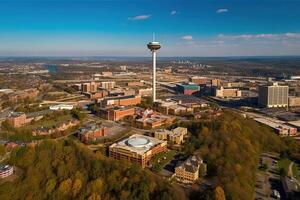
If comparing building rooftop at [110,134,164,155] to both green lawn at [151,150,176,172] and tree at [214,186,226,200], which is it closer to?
green lawn at [151,150,176,172]

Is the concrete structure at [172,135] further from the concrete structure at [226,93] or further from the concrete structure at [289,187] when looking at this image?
the concrete structure at [226,93]

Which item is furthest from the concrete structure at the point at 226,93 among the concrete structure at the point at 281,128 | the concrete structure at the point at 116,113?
the concrete structure at the point at 116,113

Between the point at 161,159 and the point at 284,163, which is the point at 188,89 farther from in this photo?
Answer: the point at 161,159

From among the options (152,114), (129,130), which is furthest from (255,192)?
(152,114)

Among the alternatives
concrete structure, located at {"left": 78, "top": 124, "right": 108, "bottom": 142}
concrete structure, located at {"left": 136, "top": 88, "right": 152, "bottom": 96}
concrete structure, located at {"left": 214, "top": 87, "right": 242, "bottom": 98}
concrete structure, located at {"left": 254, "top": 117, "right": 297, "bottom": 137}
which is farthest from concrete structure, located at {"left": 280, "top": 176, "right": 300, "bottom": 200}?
concrete structure, located at {"left": 136, "top": 88, "right": 152, "bottom": 96}

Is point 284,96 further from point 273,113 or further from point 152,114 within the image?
point 152,114
